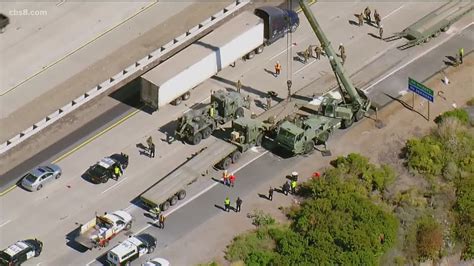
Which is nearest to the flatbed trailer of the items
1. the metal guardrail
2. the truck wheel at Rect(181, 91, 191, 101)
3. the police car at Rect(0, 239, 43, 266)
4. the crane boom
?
the truck wheel at Rect(181, 91, 191, 101)

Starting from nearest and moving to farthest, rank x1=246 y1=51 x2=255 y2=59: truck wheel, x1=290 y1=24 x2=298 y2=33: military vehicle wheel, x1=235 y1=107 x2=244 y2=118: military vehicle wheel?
x1=235 y1=107 x2=244 y2=118: military vehicle wheel < x1=246 y1=51 x2=255 y2=59: truck wheel < x1=290 y1=24 x2=298 y2=33: military vehicle wheel

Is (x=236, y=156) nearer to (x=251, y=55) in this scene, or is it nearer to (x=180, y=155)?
(x=180, y=155)

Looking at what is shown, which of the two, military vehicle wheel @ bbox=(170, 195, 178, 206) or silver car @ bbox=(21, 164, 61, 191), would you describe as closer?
military vehicle wheel @ bbox=(170, 195, 178, 206)

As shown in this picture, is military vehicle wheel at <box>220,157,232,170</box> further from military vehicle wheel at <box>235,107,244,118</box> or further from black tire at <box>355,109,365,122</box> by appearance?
black tire at <box>355,109,365,122</box>

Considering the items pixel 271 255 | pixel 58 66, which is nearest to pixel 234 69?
pixel 58 66

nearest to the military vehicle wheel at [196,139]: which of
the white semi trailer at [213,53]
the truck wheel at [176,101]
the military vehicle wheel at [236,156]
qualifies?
the military vehicle wheel at [236,156]

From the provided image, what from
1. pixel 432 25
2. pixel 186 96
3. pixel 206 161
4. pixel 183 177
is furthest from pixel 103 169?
pixel 432 25
